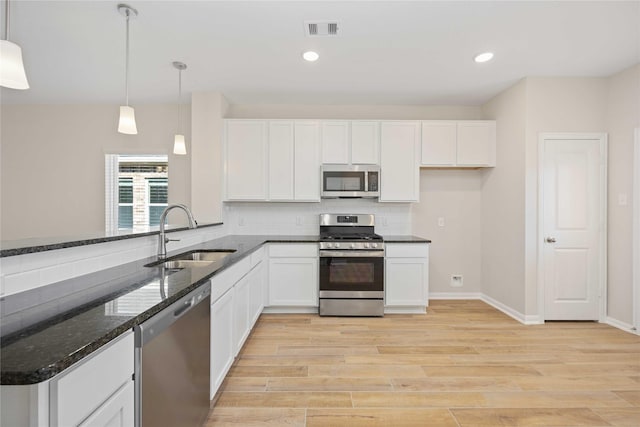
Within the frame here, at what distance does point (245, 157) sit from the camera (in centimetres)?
410

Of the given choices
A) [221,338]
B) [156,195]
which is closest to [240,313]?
[221,338]

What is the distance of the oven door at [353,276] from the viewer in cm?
374

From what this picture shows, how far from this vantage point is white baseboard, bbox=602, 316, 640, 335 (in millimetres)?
3235

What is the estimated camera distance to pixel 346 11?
7.80ft

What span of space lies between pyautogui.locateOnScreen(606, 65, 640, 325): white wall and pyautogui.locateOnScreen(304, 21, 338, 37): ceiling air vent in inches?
120

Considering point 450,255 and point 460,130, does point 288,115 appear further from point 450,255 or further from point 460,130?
point 450,255

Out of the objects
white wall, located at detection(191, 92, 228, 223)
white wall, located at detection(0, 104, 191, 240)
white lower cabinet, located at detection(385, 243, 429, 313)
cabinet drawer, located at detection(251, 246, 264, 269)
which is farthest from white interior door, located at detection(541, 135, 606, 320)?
white wall, located at detection(0, 104, 191, 240)

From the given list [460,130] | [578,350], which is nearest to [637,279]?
[578,350]

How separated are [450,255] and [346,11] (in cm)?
337

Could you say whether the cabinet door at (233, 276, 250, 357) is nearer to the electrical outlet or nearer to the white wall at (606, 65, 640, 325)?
the electrical outlet

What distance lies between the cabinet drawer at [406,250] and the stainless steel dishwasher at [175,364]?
246 cm

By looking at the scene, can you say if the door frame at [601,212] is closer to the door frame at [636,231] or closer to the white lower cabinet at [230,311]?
the door frame at [636,231]

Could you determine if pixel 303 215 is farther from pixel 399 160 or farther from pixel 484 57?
pixel 484 57

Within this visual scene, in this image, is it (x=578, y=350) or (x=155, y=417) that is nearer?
(x=155, y=417)
